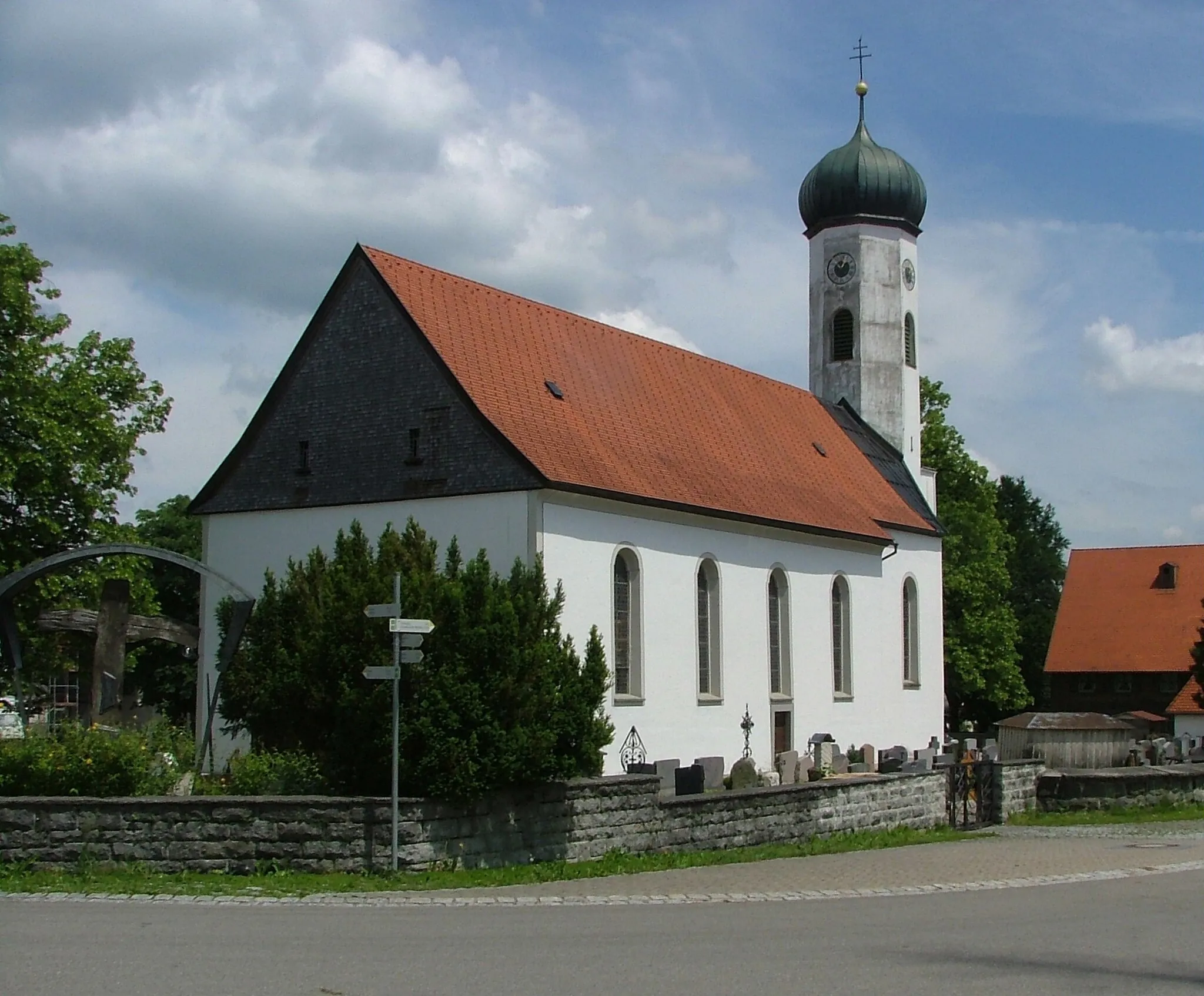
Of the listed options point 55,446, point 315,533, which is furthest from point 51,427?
point 315,533

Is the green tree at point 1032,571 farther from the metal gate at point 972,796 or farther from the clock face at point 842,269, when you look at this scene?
the metal gate at point 972,796

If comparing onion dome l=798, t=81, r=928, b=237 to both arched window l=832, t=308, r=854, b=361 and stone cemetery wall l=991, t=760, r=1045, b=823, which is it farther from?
stone cemetery wall l=991, t=760, r=1045, b=823

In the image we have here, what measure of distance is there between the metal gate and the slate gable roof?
23.2ft

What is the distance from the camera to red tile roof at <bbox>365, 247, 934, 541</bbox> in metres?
26.1

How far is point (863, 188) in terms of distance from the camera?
42.2 meters

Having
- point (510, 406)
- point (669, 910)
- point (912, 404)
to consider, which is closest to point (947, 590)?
point (912, 404)

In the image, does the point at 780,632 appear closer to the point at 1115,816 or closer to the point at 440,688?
the point at 1115,816

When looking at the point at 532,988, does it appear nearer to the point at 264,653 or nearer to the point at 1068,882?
the point at 1068,882

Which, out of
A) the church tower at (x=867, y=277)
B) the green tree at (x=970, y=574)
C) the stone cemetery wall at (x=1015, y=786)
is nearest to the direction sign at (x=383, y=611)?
the stone cemetery wall at (x=1015, y=786)

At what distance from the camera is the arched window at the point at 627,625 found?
2664 centimetres

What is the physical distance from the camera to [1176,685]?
53.6m

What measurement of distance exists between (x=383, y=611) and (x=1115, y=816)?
14.9 metres

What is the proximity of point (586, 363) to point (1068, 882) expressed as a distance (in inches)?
645

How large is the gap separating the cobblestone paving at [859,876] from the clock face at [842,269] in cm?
2325
